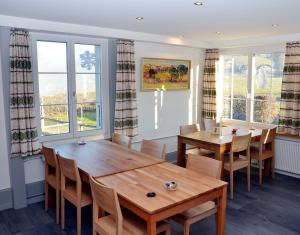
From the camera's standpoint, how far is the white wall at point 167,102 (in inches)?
194

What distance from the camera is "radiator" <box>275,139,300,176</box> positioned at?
15.3 ft

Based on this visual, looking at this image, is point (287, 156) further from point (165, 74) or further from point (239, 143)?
point (165, 74)

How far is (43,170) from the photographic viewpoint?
3.97 metres

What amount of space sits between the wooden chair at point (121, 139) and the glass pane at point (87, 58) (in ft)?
3.54

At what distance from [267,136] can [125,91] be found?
7.71 feet

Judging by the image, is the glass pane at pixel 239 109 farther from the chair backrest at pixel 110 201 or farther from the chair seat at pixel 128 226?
the chair backrest at pixel 110 201

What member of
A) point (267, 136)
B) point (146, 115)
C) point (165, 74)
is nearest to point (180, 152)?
point (146, 115)

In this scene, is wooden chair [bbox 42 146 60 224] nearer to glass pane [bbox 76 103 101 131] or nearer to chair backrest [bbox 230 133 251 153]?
glass pane [bbox 76 103 101 131]

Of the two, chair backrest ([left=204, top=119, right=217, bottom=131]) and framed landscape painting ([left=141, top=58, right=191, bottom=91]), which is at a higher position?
framed landscape painting ([left=141, top=58, right=191, bottom=91])

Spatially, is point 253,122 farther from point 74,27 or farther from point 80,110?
point 74,27

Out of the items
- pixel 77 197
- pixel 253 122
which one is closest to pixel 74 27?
pixel 77 197

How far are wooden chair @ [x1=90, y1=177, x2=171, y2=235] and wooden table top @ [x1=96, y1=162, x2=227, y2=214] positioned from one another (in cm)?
14

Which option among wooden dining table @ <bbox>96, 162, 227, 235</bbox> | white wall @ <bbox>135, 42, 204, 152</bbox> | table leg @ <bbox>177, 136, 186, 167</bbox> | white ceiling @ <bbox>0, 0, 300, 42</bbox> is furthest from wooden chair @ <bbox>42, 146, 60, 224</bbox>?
table leg @ <bbox>177, 136, 186, 167</bbox>

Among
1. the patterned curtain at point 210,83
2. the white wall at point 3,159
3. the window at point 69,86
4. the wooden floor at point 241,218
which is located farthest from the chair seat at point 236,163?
the white wall at point 3,159
